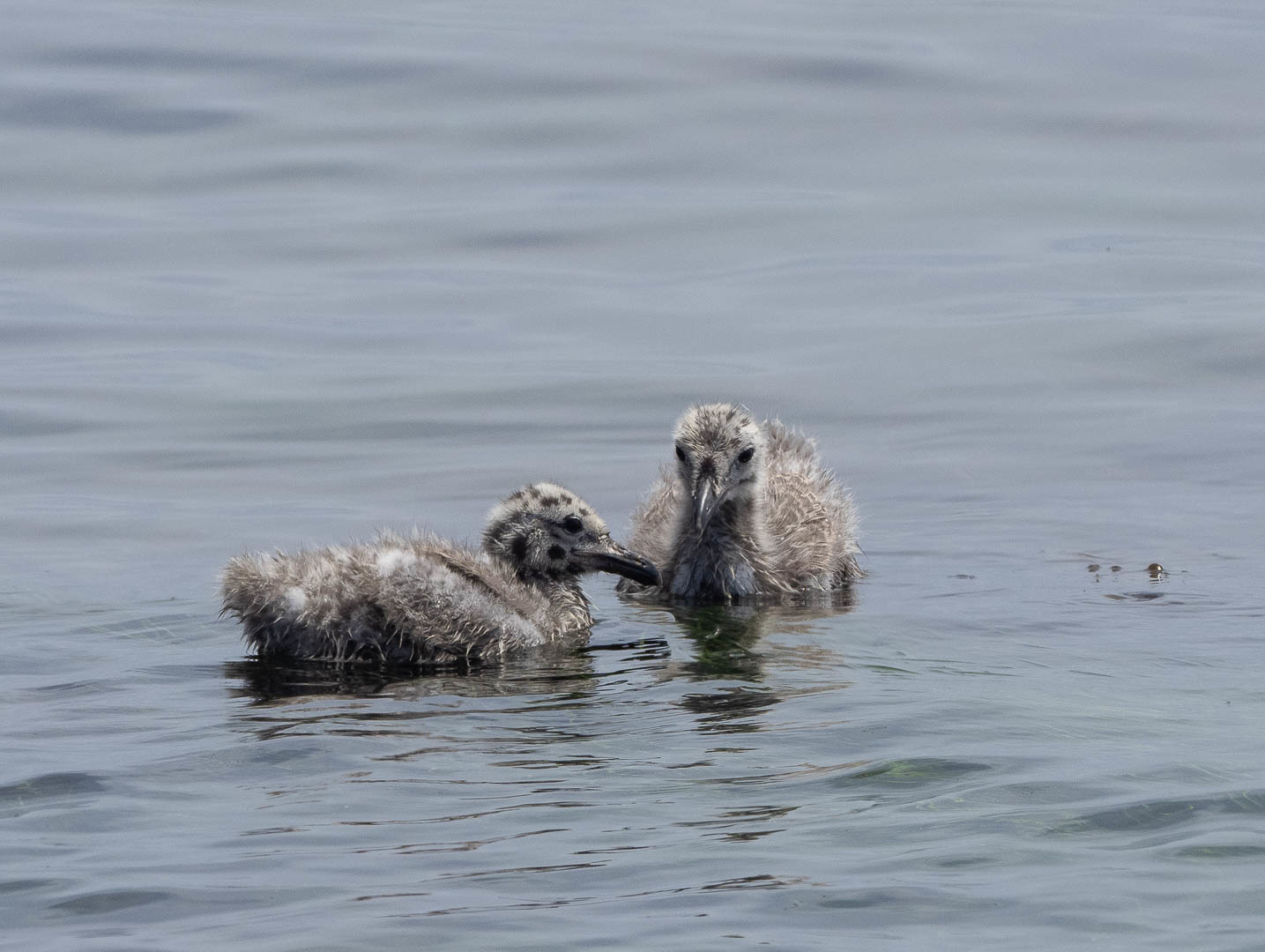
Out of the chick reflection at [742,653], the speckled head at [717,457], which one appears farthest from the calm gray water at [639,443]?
the speckled head at [717,457]

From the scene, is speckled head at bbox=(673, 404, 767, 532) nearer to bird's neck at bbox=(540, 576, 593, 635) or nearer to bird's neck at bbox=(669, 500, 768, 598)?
bird's neck at bbox=(669, 500, 768, 598)

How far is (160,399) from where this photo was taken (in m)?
17.8

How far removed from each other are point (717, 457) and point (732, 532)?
1.67ft

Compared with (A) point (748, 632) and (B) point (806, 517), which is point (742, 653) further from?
(B) point (806, 517)

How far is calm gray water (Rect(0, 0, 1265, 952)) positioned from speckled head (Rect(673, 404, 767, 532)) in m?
0.76

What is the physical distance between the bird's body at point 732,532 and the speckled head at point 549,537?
0.87 meters

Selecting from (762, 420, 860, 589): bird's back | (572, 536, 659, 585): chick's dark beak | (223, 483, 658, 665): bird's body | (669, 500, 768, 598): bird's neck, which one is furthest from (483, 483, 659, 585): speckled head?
(762, 420, 860, 589): bird's back

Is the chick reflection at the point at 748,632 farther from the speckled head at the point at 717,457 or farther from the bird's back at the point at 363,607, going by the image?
the bird's back at the point at 363,607

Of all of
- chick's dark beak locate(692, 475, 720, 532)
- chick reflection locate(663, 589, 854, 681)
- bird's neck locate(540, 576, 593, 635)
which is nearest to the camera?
chick reflection locate(663, 589, 854, 681)

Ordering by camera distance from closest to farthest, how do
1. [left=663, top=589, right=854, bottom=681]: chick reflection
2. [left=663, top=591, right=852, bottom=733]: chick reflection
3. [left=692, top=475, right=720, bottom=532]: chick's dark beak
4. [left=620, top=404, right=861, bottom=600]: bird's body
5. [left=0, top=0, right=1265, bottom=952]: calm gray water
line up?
[left=0, top=0, right=1265, bottom=952]: calm gray water < [left=663, top=591, right=852, bottom=733]: chick reflection < [left=663, top=589, right=854, bottom=681]: chick reflection < [left=692, top=475, right=720, bottom=532]: chick's dark beak < [left=620, top=404, right=861, bottom=600]: bird's body

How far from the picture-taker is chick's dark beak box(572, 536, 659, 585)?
1135 centimetres

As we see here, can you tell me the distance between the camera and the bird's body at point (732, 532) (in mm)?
12414

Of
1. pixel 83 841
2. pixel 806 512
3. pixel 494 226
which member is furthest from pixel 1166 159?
pixel 83 841

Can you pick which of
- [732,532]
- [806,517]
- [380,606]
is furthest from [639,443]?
[380,606]
